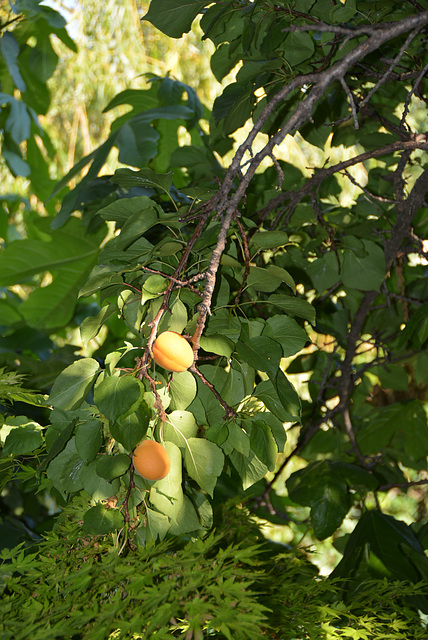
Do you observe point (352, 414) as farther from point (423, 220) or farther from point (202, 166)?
point (202, 166)

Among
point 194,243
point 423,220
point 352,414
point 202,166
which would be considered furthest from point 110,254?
point 352,414

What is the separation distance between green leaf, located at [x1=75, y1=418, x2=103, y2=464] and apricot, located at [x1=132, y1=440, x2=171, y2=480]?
36 mm

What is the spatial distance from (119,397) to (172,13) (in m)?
0.38

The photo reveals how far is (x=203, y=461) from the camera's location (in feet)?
1.12

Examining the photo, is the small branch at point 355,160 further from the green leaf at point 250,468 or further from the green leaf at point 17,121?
the green leaf at point 17,121

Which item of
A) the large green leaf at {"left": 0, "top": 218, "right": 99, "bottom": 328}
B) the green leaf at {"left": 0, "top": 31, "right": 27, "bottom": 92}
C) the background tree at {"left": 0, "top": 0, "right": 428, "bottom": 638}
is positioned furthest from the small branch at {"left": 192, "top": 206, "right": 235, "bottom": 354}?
the green leaf at {"left": 0, "top": 31, "right": 27, "bottom": 92}

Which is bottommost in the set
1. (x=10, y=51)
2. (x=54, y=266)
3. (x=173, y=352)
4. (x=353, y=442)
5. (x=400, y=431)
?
(x=400, y=431)

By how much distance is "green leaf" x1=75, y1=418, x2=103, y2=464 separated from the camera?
337mm

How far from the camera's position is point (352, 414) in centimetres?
103

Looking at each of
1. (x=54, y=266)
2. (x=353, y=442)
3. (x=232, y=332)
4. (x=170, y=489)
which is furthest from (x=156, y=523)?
(x=54, y=266)

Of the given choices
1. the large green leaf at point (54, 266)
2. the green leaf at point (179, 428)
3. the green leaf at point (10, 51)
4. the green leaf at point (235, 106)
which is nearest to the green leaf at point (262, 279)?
the green leaf at point (179, 428)

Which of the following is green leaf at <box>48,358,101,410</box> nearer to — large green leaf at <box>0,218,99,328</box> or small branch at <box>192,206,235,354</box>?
small branch at <box>192,206,235,354</box>

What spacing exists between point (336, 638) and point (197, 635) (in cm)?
13

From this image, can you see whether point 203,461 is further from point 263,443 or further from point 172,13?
point 172,13
